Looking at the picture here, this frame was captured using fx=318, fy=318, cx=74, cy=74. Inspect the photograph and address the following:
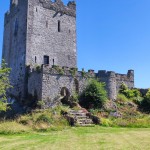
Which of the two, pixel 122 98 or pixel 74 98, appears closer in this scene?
pixel 74 98

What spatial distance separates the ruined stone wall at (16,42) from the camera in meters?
38.8

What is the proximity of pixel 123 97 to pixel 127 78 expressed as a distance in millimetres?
3973

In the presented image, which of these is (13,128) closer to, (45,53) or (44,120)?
(44,120)

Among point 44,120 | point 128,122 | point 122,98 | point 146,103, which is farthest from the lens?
point 122,98

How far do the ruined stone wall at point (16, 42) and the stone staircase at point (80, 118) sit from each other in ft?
29.2

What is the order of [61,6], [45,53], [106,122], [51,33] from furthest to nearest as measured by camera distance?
[61,6] < [51,33] < [45,53] < [106,122]

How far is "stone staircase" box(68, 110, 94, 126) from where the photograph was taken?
28422mm

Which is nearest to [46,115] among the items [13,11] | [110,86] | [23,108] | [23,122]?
[23,122]

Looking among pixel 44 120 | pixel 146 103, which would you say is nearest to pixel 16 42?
pixel 44 120

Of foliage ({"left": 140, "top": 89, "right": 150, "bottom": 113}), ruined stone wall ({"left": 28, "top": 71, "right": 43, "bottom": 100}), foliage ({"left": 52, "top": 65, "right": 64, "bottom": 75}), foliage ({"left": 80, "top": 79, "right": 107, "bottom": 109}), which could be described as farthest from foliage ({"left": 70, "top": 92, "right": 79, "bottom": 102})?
foliage ({"left": 140, "top": 89, "right": 150, "bottom": 113})

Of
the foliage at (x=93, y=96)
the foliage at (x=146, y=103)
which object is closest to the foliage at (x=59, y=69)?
the foliage at (x=93, y=96)

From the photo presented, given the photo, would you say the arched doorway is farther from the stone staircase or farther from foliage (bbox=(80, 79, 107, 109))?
the stone staircase

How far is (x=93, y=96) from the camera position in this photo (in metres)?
34.4

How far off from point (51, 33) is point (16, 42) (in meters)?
4.86
